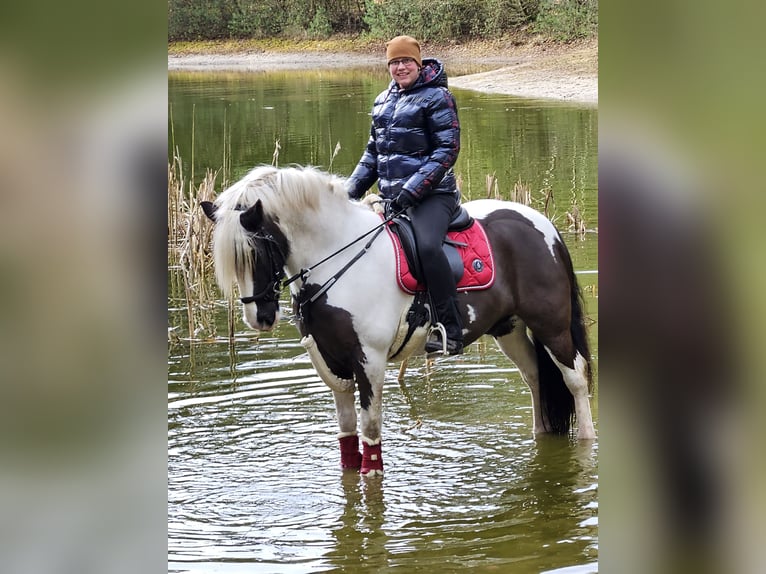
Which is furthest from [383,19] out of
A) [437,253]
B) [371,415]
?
[371,415]

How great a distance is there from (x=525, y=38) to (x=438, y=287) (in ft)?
108

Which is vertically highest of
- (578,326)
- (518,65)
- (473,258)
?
(518,65)

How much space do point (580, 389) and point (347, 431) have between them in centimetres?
149

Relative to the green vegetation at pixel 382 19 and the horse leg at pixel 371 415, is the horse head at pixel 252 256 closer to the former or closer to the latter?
the horse leg at pixel 371 415

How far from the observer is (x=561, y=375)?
6.02 m

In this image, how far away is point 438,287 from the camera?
5289 millimetres

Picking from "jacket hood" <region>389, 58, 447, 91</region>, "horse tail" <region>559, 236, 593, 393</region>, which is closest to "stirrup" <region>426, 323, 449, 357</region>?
"horse tail" <region>559, 236, 593, 393</region>

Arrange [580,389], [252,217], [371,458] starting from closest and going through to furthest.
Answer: [252,217] → [371,458] → [580,389]

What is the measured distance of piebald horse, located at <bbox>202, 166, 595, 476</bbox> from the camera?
4973mm

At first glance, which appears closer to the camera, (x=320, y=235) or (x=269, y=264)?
(x=269, y=264)

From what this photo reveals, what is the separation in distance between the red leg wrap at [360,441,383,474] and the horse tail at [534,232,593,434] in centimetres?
124

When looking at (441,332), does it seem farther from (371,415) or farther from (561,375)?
(561,375)
